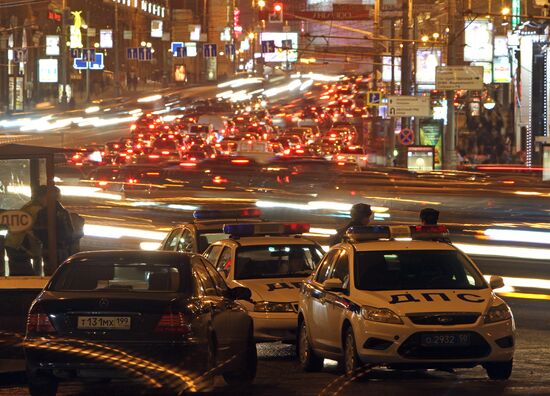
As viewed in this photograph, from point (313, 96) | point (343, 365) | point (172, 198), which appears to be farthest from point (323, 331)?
point (313, 96)

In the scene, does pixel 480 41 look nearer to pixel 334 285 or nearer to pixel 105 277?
pixel 334 285

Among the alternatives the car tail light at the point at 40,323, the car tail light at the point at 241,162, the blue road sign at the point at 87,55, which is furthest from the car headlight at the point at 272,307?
the blue road sign at the point at 87,55

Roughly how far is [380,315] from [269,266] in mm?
4199

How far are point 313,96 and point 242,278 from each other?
404 ft

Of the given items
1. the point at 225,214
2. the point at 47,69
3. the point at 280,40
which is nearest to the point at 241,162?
the point at 225,214

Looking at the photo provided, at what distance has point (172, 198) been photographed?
39562 millimetres

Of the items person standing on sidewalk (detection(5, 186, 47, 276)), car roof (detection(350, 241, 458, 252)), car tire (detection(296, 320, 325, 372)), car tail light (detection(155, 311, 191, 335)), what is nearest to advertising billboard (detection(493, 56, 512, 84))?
person standing on sidewalk (detection(5, 186, 47, 276))

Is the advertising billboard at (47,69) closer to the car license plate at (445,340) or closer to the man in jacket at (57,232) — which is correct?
the man in jacket at (57,232)

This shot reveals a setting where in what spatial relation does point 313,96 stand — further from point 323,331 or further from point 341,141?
point 323,331

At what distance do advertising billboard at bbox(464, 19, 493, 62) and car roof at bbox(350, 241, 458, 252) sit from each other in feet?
159

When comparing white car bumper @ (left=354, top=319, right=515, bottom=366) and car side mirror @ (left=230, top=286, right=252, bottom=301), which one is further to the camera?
car side mirror @ (left=230, top=286, right=252, bottom=301)

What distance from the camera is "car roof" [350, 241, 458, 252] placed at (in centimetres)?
1314

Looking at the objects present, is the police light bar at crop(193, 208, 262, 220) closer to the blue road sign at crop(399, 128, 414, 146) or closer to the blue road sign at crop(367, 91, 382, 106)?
the blue road sign at crop(399, 128, 414, 146)

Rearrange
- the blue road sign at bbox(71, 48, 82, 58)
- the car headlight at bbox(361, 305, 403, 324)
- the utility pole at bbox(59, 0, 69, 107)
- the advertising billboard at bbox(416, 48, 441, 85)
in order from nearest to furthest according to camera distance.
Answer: the car headlight at bbox(361, 305, 403, 324)
the advertising billboard at bbox(416, 48, 441, 85)
the blue road sign at bbox(71, 48, 82, 58)
the utility pole at bbox(59, 0, 69, 107)
